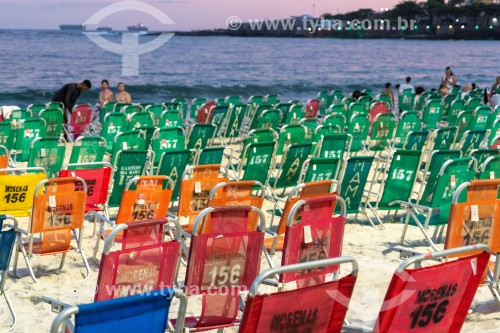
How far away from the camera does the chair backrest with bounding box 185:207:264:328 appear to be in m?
5.02

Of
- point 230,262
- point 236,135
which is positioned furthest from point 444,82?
point 230,262

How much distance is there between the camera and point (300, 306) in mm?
3920

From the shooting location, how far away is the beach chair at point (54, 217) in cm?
681

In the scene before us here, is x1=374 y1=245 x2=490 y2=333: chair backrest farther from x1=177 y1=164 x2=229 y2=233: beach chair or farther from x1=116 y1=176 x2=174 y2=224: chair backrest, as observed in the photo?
x1=177 y1=164 x2=229 y2=233: beach chair

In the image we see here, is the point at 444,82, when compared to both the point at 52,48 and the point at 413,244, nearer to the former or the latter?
the point at 413,244

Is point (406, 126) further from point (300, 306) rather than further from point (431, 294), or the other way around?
point (300, 306)

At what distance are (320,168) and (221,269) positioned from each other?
10.8ft

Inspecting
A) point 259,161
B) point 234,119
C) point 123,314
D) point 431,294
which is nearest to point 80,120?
point 234,119

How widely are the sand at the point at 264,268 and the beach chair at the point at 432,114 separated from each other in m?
7.46

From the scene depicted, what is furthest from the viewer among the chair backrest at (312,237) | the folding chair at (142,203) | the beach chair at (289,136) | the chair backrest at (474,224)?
the beach chair at (289,136)

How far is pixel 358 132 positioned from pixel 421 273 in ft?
29.9

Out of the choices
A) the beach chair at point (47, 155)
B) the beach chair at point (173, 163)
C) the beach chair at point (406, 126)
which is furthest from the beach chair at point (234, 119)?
the beach chair at point (173, 163)

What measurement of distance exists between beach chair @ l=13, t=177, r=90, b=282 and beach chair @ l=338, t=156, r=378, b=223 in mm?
2568

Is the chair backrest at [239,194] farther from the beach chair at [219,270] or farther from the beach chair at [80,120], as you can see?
the beach chair at [80,120]
